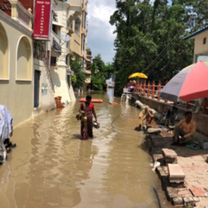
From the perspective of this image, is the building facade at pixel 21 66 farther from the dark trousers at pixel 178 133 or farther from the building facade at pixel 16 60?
the dark trousers at pixel 178 133

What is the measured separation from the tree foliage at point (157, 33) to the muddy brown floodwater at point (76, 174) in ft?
69.9

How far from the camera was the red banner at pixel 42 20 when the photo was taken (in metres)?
12.2

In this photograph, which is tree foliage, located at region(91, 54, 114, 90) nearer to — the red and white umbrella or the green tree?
the green tree

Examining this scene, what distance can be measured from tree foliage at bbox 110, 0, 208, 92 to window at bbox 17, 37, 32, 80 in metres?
18.2

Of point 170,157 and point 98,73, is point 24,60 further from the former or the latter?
point 98,73

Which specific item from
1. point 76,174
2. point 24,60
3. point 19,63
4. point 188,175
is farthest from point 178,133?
point 24,60

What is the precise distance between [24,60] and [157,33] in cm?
2027

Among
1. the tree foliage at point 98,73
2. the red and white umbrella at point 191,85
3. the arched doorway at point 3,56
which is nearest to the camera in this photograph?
the red and white umbrella at point 191,85

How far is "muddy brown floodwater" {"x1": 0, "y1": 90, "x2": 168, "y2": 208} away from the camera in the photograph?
4133 millimetres

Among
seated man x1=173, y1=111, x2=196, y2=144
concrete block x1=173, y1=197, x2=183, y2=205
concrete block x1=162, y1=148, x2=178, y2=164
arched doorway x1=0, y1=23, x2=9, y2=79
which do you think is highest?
arched doorway x1=0, y1=23, x2=9, y2=79

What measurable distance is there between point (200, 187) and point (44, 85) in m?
12.4

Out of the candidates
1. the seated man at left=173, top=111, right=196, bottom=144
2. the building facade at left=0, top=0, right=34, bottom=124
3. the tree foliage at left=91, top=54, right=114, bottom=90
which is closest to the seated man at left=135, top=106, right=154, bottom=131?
the seated man at left=173, top=111, right=196, bottom=144

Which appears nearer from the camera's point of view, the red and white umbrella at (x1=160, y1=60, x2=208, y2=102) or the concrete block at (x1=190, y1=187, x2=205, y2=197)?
the concrete block at (x1=190, y1=187, x2=205, y2=197)

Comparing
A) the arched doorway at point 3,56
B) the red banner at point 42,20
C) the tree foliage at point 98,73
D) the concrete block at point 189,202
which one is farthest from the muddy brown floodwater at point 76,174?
the tree foliage at point 98,73
